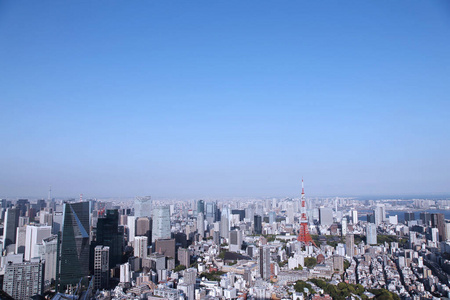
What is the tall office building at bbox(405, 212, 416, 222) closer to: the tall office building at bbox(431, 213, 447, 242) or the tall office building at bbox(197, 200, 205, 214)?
the tall office building at bbox(431, 213, 447, 242)

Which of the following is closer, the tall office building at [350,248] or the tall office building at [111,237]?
the tall office building at [111,237]

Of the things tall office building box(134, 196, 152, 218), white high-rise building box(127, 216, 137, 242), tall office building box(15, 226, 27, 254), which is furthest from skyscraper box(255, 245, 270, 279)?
tall office building box(134, 196, 152, 218)

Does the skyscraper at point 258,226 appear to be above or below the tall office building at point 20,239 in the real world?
below

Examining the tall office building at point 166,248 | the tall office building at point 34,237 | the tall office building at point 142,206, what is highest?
the tall office building at point 142,206

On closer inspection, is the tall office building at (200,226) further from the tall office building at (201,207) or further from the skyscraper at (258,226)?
the tall office building at (201,207)

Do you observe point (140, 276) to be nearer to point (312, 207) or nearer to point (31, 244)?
point (31, 244)

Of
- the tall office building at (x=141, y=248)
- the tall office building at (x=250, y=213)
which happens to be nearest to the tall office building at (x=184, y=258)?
the tall office building at (x=141, y=248)

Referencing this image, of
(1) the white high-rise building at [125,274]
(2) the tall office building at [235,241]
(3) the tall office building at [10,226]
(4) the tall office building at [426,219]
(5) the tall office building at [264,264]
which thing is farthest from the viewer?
(4) the tall office building at [426,219]
